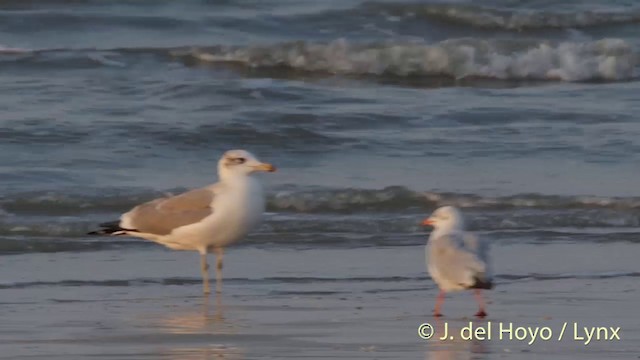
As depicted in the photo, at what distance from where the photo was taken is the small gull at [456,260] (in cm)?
661

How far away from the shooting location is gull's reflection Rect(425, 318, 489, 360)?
5.76 metres

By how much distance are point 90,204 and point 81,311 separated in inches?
108

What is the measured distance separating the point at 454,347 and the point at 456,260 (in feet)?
2.74

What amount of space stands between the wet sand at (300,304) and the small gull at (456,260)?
0.12 meters

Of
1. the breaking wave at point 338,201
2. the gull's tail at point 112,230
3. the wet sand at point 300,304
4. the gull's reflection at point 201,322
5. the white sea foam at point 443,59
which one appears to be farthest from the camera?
the white sea foam at point 443,59

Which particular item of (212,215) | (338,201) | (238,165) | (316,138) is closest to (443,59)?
(316,138)

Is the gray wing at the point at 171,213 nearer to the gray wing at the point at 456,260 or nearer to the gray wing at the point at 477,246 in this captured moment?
the gray wing at the point at 456,260

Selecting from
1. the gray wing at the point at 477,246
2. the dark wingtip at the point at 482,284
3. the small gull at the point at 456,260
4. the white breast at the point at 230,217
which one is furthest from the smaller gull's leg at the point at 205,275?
the dark wingtip at the point at 482,284

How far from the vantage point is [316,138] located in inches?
461

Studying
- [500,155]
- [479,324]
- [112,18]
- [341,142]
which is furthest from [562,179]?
[112,18]

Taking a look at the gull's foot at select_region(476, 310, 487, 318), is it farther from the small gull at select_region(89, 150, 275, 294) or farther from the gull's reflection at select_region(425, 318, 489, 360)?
the small gull at select_region(89, 150, 275, 294)

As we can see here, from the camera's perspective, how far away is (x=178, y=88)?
13.7 m

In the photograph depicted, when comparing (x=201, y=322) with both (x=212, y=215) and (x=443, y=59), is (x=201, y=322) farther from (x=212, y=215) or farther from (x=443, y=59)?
(x=443, y=59)

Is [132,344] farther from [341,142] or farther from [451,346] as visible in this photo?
[341,142]
